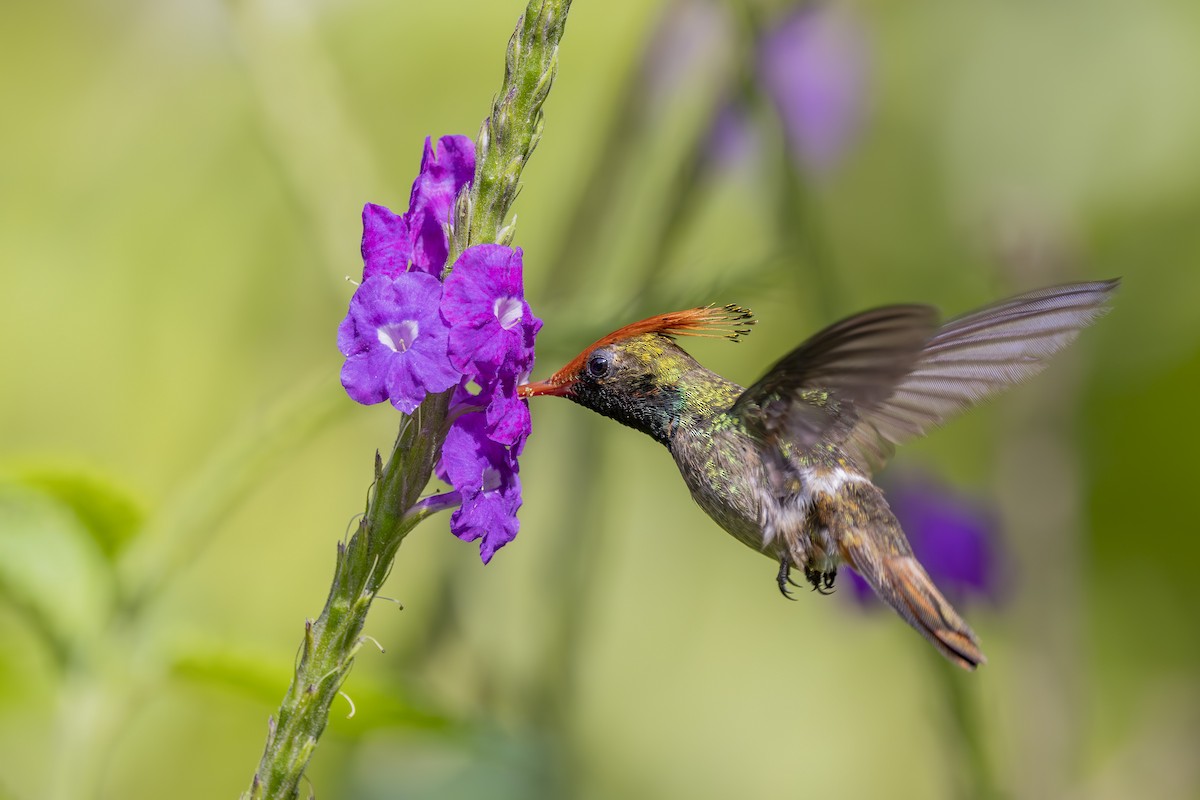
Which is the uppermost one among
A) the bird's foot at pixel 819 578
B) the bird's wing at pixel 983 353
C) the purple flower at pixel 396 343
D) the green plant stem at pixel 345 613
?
the bird's wing at pixel 983 353

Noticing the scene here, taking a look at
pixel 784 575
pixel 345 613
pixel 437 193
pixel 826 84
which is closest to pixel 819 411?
pixel 784 575

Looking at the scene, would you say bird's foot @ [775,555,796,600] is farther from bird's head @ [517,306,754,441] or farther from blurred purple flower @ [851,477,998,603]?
blurred purple flower @ [851,477,998,603]

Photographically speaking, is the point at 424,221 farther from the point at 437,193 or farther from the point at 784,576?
the point at 784,576

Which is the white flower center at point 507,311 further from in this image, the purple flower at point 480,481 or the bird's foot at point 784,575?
the bird's foot at point 784,575

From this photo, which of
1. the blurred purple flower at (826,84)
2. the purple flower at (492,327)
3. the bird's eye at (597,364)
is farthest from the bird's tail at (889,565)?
the blurred purple flower at (826,84)

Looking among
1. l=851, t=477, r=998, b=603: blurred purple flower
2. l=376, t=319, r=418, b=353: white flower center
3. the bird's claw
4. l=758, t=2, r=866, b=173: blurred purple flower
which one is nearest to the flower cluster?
l=376, t=319, r=418, b=353: white flower center

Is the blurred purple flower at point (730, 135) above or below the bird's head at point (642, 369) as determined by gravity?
above

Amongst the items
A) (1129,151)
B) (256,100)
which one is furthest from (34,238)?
(1129,151)

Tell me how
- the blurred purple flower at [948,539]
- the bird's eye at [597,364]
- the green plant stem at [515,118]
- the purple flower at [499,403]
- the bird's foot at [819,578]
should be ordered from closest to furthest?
the green plant stem at [515,118] → the purple flower at [499,403] → the bird's eye at [597,364] → the bird's foot at [819,578] → the blurred purple flower at [948,539]
